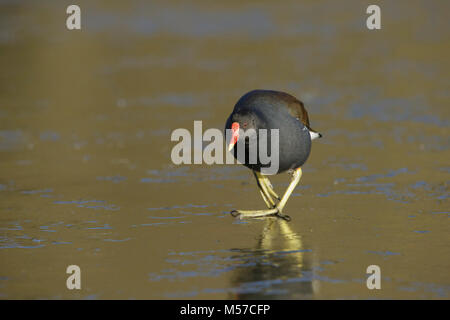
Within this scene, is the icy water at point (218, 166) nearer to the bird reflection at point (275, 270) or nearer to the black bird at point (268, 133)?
the bird reflection at point (275, 270)

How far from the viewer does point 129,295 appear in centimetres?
535

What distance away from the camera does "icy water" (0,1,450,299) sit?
5.76 m

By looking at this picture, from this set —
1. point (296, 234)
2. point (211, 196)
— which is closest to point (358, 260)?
point (296, 234)

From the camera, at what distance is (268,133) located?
22.3 ft

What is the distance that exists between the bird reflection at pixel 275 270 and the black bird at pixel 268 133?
0.60 m

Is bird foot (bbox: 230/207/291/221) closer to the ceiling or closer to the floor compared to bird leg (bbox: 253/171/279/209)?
closer to the floor

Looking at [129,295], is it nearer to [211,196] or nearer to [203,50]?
[211,196]

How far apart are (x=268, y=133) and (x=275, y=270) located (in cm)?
146

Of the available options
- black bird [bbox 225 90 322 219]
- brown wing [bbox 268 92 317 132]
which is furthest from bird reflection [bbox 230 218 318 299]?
brown wing [bbox 268 92 317 132]

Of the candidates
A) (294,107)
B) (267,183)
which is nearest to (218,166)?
(267,183)

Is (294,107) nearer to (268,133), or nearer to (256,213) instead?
(268,133)

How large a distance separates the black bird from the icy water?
0.27 m

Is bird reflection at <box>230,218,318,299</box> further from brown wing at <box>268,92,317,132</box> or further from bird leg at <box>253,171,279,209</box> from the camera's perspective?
brown wing at <box>268,92,317,132</box>

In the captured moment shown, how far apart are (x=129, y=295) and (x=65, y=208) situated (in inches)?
108
